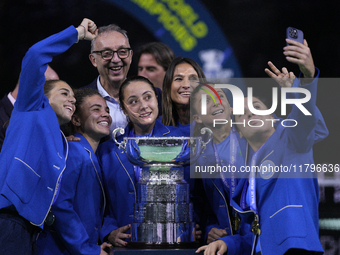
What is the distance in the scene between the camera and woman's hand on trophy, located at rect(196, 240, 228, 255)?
2.33 m

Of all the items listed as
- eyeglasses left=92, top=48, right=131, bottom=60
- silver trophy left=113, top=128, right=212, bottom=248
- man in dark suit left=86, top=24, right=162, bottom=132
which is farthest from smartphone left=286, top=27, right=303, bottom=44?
eyeglasses left=92, top=48, right=131, bottom=60

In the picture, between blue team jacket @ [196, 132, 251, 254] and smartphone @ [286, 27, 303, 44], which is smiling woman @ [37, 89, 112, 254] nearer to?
blue team jacket @ [196, 132, 251, 254]

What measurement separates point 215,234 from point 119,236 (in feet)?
1.83

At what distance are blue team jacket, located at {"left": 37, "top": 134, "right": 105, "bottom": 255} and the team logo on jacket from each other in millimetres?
985

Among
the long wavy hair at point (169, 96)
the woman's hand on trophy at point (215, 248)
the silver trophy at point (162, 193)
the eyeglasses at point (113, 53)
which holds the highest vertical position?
the eyeglasses at point (113, 53)

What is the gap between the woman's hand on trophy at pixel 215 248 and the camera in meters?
2.33

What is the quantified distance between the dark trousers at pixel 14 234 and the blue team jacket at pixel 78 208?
0.20 metres

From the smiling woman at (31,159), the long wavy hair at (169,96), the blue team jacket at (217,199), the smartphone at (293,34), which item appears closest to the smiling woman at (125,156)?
the long wavy hair at (169,96)

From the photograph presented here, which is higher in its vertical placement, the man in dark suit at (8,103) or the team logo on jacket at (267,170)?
the man in dark suit at (8,103)

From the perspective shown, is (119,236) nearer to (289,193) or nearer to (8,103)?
(289,193)

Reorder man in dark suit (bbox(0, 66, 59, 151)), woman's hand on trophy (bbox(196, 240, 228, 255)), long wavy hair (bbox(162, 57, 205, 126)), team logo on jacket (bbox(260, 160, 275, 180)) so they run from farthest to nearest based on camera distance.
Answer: man in dark suit (bbox(0, 66, 59, 151)) < long wavy hair (bbox(162, 57, 205, 126)) < team logo on jacket (bbox(260, 160, 275, 180)) < woman's hand on trophy (bbox(196, 240, 228, 255))

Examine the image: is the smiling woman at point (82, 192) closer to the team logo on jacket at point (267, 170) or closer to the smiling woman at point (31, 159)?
the smiling woman at point (31, 159)

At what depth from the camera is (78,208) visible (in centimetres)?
271

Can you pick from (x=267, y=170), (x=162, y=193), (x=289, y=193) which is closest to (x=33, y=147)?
(x=162, y=193)
